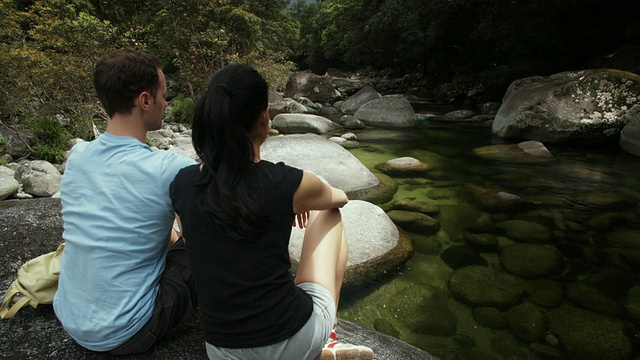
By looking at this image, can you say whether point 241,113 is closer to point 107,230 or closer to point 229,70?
point 229,70

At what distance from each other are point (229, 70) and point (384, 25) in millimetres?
19440

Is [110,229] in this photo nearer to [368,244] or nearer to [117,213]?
[117,213]

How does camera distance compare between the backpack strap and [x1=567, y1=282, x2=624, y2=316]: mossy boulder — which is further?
[x1=567, y1=282, x2=624, y2=316]: mossy boulder

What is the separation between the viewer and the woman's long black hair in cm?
131

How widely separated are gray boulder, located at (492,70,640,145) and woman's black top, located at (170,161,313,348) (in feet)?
29.9

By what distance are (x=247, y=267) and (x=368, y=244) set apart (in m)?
2.52

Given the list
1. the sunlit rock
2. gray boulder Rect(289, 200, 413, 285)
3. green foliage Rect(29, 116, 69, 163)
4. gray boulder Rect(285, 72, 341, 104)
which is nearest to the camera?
gray boulder Rect(289, 200, 413, 285)

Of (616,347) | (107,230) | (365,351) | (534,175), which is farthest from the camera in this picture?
(534,175)

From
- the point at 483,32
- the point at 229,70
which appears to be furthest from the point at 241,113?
the point at 483,32

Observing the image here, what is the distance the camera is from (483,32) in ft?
51.1

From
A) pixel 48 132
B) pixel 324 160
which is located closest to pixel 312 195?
pixel 324 160

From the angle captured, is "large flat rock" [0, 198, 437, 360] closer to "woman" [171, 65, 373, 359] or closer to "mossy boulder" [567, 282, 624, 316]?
"woman" [171, 65, 373, 359]

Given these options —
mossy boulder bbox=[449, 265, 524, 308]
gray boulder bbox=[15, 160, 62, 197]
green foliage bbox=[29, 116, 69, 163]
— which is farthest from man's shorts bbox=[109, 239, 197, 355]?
green foliage bbox=[29, 116, 69, 163]

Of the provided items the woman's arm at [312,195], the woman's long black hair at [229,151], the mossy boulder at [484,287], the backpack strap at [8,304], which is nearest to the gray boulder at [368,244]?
the mossy boulder at [484,287]
